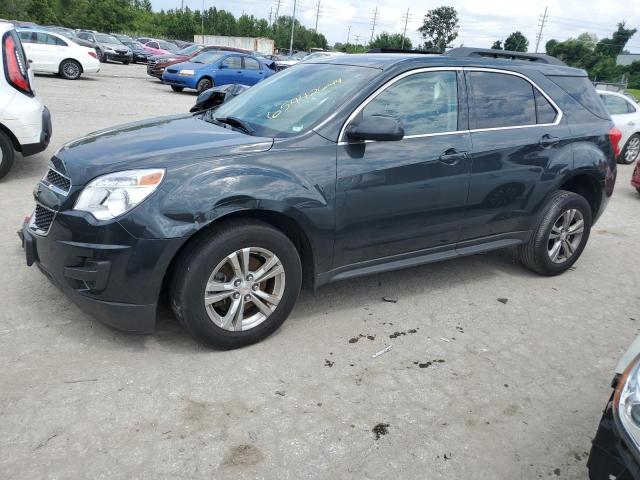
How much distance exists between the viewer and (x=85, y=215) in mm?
3061

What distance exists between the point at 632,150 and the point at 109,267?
12.7m

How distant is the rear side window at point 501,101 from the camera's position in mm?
4254

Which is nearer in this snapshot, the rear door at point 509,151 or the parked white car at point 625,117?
the rear door at point 509,151

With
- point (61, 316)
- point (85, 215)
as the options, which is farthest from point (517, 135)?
point (61, 316)

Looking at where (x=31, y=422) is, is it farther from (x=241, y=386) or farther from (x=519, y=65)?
(x=519, y=65)

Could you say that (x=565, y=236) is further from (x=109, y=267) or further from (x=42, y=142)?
(x=42, y=142)

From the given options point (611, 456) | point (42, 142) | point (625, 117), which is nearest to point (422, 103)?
point (611, 456)

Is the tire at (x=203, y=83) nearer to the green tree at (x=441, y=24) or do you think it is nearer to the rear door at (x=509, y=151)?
the rear door at (x=509, y=151)

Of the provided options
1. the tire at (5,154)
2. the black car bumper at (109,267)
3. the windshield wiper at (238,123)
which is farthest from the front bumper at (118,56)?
the black car bumper at (109,267)

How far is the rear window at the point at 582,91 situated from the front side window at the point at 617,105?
787cm

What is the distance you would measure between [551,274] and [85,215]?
401 cm

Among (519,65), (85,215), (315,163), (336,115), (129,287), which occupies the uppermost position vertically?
(519,65)

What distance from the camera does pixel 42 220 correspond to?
337cm

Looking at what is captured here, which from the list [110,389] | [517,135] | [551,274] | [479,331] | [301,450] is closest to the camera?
[301,450]
